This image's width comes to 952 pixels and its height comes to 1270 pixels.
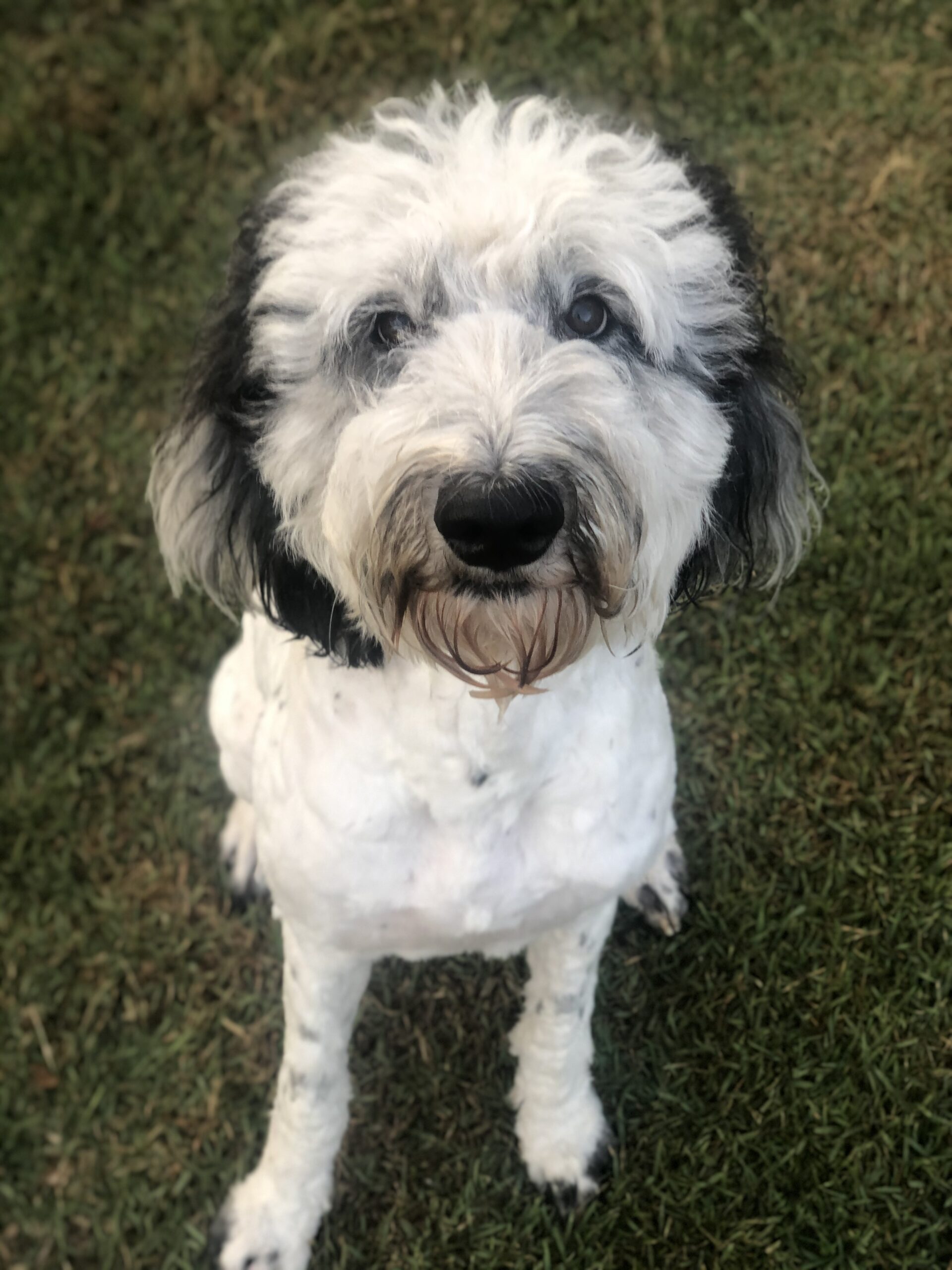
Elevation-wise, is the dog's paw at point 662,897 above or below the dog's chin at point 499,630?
below

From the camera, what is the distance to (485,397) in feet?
4.69

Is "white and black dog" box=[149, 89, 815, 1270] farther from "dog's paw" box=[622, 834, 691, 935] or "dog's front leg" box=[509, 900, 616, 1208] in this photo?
"dog's paw" box=[622, 834, 691, 935]

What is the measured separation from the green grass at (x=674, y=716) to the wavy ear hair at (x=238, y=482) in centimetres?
130

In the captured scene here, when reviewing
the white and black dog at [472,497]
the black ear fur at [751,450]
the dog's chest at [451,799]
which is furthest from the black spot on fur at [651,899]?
the black ear fur at [751,450]

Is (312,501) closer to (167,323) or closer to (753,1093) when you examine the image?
(753,1093)

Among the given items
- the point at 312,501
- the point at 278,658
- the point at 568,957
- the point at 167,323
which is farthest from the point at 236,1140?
the point at 167,323

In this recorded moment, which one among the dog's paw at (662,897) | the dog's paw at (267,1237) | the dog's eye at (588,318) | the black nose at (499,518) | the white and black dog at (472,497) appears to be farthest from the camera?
the dog's paw at (662,897)

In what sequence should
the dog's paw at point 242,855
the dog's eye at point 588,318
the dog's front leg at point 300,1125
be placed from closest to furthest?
1. the dog's eye at point 588,318
2. the dog's front leg at point 300,1125
3. the dog's paw at point 242,855

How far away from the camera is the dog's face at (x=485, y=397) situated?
142cm

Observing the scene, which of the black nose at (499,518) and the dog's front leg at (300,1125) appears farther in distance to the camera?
the dog's front leg at (300,1125)

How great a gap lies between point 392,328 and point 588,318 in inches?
10.7

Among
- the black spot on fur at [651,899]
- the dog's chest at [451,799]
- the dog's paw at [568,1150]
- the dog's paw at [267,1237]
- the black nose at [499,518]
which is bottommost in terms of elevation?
the dog's paw at [267,1237]

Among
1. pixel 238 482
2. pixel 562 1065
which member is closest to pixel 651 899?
pixel 562 1065

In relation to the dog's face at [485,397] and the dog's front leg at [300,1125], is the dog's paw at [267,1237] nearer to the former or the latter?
the dog's front leg at [300,1125]
